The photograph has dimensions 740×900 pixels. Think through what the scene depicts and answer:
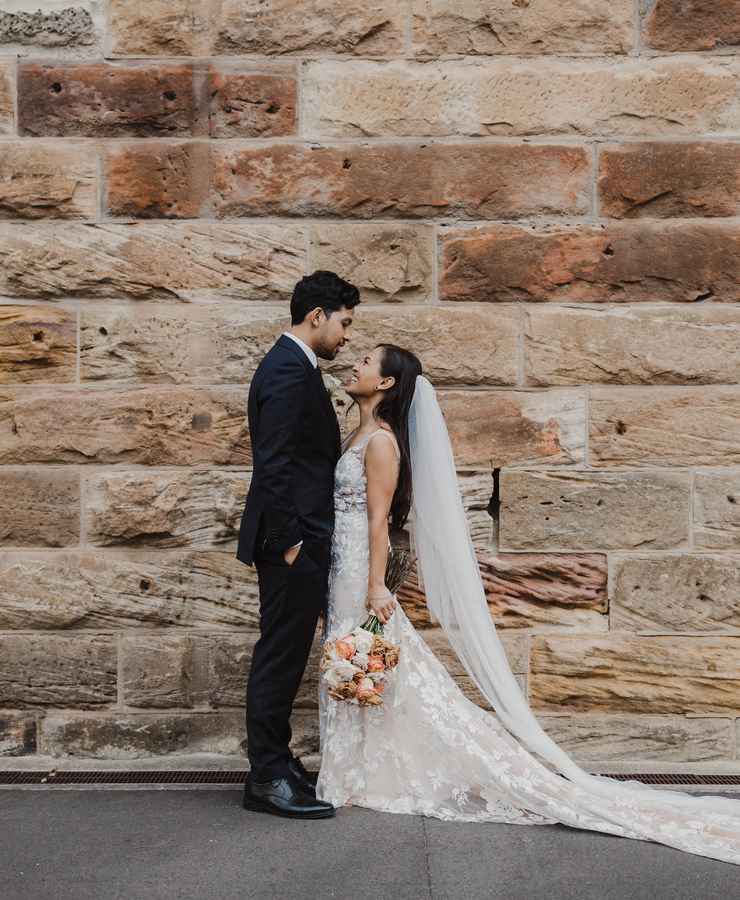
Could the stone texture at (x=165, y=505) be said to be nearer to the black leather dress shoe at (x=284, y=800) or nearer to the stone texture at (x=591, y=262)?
the black leather dress shoe at (x=284, y=800)

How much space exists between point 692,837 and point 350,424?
2174 mm

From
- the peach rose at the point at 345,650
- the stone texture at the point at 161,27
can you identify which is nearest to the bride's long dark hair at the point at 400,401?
the peach rose at the point at 345,650

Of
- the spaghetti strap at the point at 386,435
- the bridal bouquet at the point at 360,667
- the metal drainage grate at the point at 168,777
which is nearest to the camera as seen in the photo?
the bridal bouquet at the point at 360,667

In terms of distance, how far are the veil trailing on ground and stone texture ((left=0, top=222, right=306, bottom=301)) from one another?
0.97 metres

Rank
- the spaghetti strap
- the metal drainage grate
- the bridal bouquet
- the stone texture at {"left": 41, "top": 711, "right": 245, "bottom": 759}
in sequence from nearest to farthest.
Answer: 1. the bridal bouquet
2. the spaghetti strap
3. the metal drainage grate
4. the stone texture at {"left": 41, "top": 711, "right": 245, "bottom": 759}

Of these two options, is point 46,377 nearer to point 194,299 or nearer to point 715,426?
point 194,299

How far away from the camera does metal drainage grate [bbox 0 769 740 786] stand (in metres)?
4.24

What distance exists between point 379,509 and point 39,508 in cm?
163

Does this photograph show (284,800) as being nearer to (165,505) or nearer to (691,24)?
(165,505)

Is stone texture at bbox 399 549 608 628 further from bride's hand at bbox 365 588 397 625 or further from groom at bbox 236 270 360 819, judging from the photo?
groom at bbox 236 270 360 819

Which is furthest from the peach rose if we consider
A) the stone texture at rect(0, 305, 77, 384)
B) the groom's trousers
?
the stone texture at rect(0, 305, 77, 384)

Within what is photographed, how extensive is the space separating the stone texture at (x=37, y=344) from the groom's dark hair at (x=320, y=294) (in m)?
1.18

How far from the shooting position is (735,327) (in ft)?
14.6

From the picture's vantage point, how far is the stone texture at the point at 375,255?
4457 millimetres
